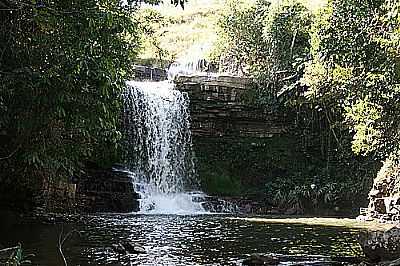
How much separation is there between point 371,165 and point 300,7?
8890 mm

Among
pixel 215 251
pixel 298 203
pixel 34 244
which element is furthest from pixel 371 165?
pixel 34 244

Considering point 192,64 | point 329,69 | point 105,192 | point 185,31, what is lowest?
point 105,192

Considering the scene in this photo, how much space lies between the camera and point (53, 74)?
24.7 ft

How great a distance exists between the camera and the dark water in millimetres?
8648

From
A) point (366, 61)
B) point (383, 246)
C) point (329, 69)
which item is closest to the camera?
point (383, 246)

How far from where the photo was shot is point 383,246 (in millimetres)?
8219

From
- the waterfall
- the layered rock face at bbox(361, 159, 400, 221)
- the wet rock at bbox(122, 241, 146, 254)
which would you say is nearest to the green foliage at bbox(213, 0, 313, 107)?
the waterfall

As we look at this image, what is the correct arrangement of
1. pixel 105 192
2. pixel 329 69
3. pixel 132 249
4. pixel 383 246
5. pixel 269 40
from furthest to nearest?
pixel 269 40 → pixel 329 69 → pixel 105 192 → pixel 132 249 → pixel 383 246

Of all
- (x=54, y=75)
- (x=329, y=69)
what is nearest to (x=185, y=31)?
(x=329, y=69)

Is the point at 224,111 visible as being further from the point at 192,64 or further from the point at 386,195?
the point at 192,64

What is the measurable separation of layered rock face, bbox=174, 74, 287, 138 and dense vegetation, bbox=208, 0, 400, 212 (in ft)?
2.59

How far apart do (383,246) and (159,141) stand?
17.3 meters

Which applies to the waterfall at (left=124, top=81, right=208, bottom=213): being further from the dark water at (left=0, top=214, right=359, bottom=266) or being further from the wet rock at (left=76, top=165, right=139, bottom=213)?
the dark water at (left=0, top=214, right=359, bottom=266)

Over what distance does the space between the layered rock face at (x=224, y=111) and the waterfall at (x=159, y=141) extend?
544mm
